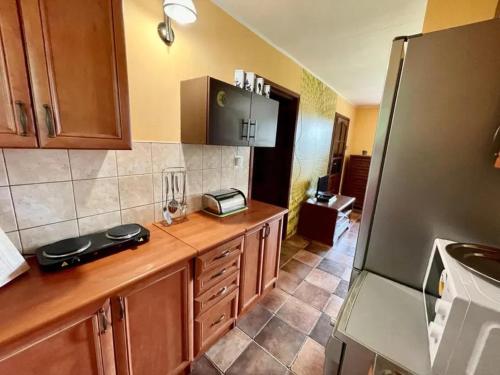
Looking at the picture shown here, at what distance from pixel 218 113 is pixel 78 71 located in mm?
729

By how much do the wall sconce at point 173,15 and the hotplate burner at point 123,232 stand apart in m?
1.19

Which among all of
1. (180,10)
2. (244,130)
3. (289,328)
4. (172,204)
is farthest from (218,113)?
(289,328)

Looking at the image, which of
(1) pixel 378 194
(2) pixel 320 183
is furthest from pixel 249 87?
(2) pixel 320 183

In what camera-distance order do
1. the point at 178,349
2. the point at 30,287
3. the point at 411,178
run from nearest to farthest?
the point at 30,287 → the point at 411,178 → the point at 178,349

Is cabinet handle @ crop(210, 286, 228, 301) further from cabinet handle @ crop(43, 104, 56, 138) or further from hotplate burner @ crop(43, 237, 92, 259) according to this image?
cabinet handle @ crop(43, 104, 56, 138)

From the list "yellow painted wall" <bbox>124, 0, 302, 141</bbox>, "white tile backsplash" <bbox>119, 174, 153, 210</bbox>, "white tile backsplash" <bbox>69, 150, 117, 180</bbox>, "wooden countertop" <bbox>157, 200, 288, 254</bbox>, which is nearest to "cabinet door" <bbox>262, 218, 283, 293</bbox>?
"wooden countertop" <bbox>157, 200, 288, 254</bbox>

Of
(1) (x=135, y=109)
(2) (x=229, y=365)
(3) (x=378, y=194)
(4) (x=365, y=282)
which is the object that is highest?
(1) (x=135, y=109)

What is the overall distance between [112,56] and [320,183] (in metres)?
3.28

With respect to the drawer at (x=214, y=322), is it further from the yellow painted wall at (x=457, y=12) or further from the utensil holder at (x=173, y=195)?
the yellow painted wall at (x=457, y=12)

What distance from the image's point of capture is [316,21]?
1.70 meters

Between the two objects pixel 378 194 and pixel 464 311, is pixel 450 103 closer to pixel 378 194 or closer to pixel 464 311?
pixel 378 194

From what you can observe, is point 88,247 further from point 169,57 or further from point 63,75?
point 169,57

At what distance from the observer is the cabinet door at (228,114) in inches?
53.4

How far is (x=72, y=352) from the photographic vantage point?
0.80 m
